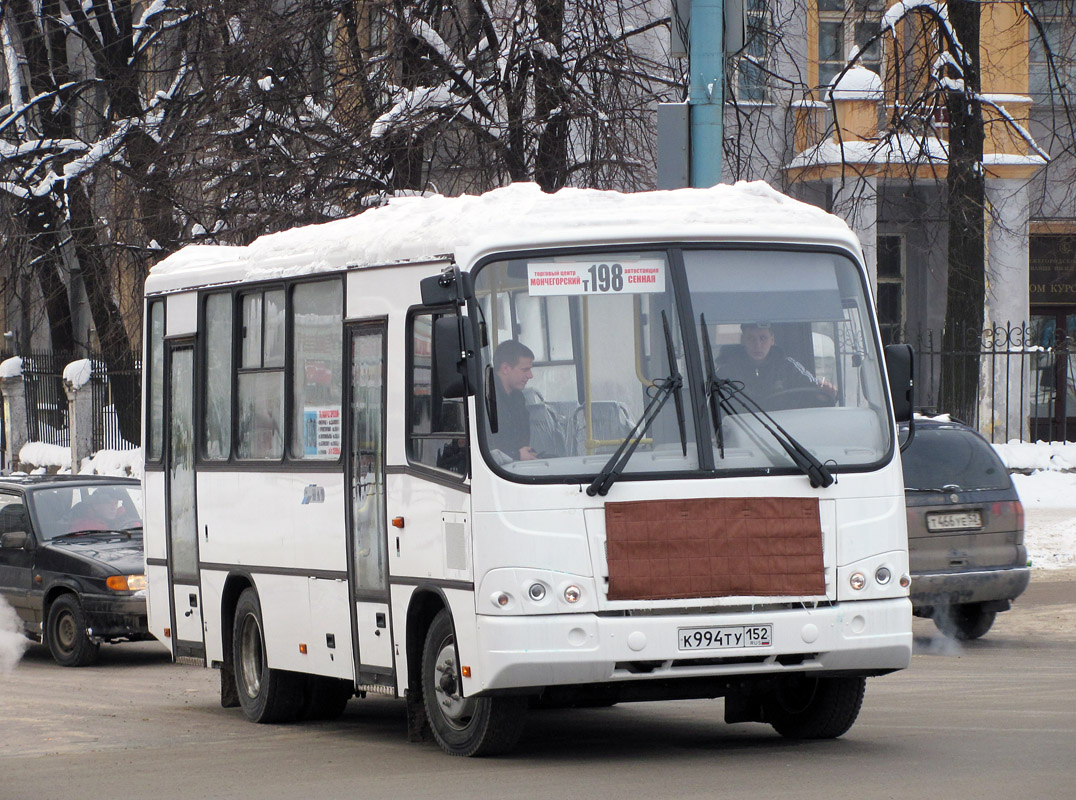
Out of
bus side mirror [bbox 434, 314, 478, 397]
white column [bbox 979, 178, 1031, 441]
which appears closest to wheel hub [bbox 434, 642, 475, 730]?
bus side mirror [bbox 434, 314, 478, 397]

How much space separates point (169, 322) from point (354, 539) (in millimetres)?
3312

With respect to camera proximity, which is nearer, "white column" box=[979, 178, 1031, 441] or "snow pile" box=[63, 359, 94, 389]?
"snow pile" box=[63, 359, 94, 389]

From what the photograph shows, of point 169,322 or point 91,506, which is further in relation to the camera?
point 91,506

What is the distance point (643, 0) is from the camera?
21.6 meters

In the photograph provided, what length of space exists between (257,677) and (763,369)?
4.23 meters

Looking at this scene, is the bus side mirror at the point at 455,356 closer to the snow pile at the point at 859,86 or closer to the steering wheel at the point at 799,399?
the steering wheel at the point at 799,399

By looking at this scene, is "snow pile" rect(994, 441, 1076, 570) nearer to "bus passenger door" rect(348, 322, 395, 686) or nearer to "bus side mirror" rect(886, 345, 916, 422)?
"bus side mirror" rect(886, 345, 916, 422)

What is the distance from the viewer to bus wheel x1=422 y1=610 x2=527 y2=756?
9148mm

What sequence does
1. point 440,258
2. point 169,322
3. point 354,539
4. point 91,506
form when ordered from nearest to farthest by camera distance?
point 440,258 → point 354,539 → point 169,322 → point 91,506

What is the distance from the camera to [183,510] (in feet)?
41.4

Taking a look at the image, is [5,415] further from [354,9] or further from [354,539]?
[354,539]

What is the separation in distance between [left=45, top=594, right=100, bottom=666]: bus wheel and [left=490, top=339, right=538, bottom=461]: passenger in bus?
7.42 metres

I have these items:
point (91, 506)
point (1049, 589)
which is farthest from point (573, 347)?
point (1049, 589)

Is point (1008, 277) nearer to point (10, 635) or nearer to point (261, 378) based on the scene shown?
point (10, 635)
